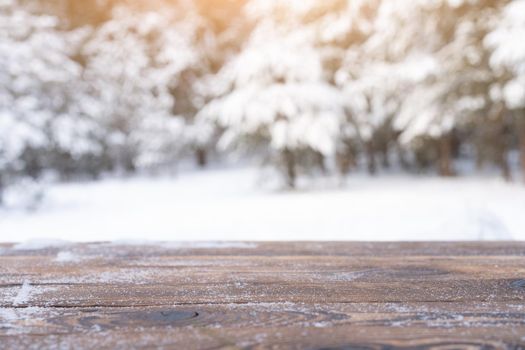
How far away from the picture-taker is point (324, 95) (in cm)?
768

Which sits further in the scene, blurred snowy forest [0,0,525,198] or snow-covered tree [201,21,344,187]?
snow-covered tree [201,21,344,187]

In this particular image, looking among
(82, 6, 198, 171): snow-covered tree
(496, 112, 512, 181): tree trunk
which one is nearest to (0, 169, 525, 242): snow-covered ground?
(496, 112, 512, 181): tree trunk

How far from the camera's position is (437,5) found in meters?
6.21

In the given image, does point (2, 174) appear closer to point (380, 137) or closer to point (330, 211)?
point (330, 211)

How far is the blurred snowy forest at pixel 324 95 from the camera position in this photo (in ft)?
22.2

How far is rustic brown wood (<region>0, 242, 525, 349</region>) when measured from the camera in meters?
0.71

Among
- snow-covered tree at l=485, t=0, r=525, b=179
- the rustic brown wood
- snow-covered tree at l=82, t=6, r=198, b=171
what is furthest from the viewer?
snow-covered tree at l=82, t=6, r=198, b=171

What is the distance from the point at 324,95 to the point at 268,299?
708cm

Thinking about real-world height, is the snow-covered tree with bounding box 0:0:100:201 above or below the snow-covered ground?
above

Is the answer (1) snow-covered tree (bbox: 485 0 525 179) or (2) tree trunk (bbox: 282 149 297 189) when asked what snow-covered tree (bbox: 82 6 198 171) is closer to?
(2) tree trunk (bbox: 282 149 297 189)

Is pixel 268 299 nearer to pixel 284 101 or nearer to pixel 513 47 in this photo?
pixel 513 47

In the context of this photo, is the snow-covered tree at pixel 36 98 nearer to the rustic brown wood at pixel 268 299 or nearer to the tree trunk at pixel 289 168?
the tree trunk at pixel 289 168

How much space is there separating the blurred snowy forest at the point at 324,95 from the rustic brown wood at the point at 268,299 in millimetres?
4625

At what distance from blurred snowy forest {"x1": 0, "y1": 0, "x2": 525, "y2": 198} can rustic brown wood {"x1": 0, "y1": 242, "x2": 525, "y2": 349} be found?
4625 millimetres
